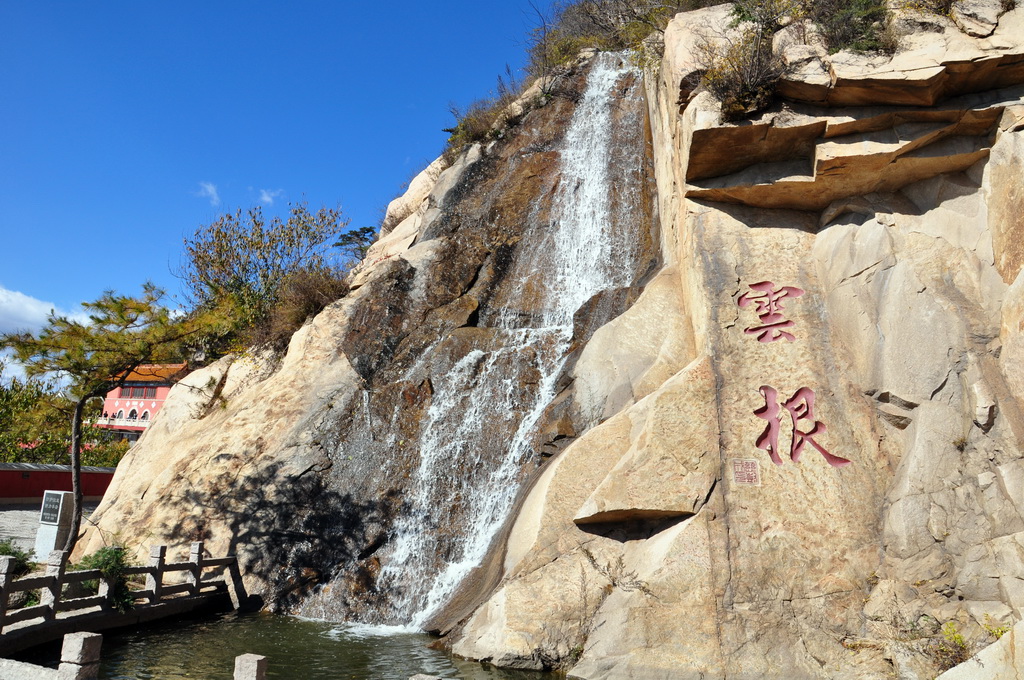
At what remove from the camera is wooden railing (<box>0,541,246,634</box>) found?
923 cm

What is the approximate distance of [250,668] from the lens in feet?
18.1

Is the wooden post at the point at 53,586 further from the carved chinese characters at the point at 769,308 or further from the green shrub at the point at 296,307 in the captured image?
the carved chinese characters at the point at 769,308

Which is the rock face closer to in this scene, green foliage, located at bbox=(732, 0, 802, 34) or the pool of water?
the pool of water

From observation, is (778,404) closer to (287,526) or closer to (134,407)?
(287,526)

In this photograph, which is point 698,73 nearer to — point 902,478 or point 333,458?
point 902,478

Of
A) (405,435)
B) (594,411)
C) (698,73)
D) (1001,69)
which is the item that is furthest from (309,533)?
(1001,69)

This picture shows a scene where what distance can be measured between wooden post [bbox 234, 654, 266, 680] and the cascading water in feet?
18.1

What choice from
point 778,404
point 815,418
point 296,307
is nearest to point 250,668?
point 778,404

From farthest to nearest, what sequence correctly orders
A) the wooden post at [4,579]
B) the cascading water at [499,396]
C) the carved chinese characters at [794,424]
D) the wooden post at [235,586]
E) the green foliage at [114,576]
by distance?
the wooden post at [235,586], the cascading water at [499,396], the green foliage at [114,576], the carved chinese characters at [794,424], the wooden post at [4,579]

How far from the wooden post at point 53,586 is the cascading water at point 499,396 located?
3.74 m

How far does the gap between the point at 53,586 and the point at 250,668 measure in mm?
6305

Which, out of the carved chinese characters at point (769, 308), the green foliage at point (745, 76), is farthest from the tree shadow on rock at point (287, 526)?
the green foliage at point (745, 76)

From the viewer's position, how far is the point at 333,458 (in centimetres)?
1365

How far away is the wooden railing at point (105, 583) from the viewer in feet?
30.3
